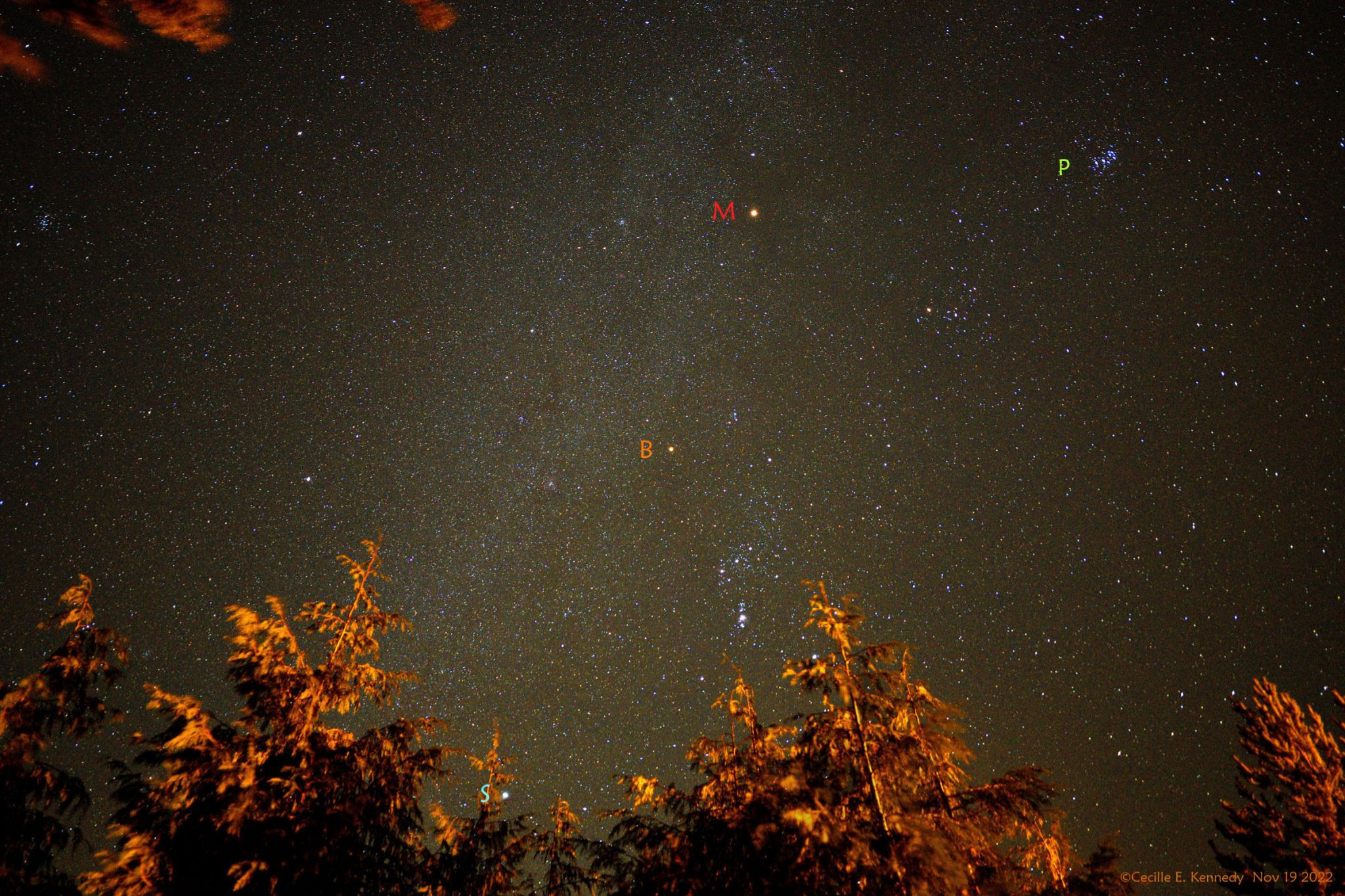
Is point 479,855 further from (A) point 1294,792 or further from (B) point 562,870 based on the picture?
(A) point 1294,792

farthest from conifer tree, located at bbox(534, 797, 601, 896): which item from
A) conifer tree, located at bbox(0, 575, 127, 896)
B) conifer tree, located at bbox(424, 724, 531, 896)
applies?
conifer tree, located at bbox(0, 575, 127, 896)

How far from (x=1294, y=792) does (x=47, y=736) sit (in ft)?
92.4

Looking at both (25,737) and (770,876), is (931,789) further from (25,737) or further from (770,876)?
(25,737)

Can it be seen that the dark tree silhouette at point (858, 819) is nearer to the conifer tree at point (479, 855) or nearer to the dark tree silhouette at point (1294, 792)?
the conifer tree at point (479, 855)

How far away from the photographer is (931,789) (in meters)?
6.82

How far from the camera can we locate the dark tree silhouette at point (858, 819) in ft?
17.1

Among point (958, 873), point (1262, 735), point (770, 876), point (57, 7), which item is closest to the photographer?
point (57, 7)

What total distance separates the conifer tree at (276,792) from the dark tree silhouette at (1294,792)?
23.3 meters

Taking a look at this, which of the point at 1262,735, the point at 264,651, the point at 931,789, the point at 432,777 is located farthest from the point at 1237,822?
the point at 264,651

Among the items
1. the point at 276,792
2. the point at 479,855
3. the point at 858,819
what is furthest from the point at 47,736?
the point at 858,819

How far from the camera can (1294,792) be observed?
16828 millimetres

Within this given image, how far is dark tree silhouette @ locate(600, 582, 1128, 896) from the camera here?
5211 millimetres

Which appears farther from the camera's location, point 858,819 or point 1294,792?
point 1294,792

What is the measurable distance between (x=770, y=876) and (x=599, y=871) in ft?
11.1
